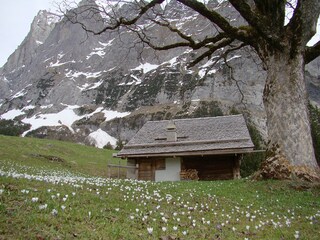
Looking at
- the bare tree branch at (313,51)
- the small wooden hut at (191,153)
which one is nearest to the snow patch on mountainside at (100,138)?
the small wooden hut at (191,153)

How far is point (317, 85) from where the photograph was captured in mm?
155250

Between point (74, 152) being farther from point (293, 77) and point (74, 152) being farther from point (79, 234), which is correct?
point (79, 234)

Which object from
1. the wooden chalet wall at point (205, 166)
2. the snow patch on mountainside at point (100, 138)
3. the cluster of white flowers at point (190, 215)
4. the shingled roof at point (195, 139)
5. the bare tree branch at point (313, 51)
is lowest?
the cluster of white flowers at point (190, 215)

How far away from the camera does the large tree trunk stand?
1321 centimetres

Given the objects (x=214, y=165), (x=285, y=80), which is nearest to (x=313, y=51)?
(x=285, y=80)

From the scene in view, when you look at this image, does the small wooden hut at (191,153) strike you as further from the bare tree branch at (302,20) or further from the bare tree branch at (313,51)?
the bare tree branch at (302,20)

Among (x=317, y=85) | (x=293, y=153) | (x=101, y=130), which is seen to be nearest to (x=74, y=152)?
(x=293, y=153)

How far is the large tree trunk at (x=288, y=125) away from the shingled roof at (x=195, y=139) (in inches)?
754

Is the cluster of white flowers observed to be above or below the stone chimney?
below

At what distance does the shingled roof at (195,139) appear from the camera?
34.4 metres

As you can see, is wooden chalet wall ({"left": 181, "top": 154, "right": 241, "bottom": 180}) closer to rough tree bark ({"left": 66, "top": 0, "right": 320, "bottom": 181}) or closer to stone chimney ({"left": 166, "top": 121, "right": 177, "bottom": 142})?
stone chimney ({"left": 166, "top": 121, "right": 177, "bottom": 142})

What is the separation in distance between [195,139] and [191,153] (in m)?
4.00

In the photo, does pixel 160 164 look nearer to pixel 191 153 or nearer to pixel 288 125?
pixel 191 153

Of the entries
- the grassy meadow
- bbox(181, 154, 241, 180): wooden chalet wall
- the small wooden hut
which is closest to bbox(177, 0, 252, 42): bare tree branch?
the grassy meadow
